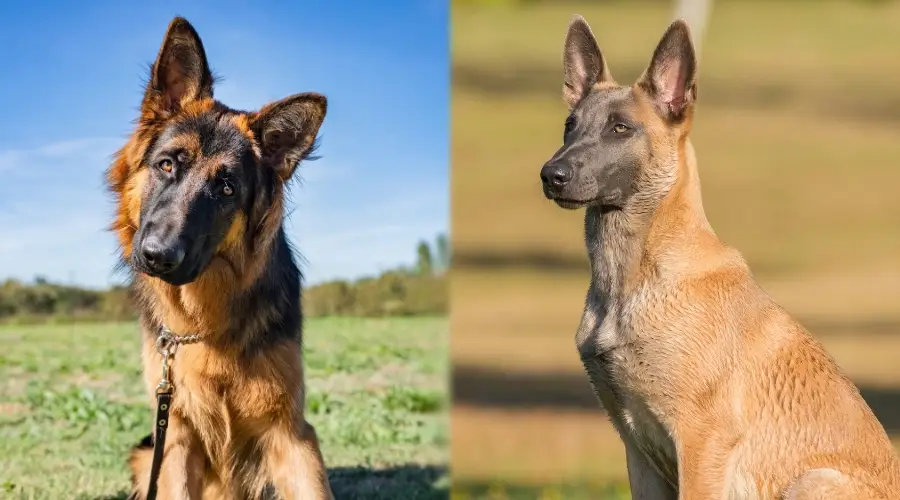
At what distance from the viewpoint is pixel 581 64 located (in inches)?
107

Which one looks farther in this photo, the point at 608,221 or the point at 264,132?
the point at 264,132

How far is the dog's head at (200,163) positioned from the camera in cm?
248

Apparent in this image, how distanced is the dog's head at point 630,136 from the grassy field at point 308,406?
1.67 metres

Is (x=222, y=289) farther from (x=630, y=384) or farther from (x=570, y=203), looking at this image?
(x=630, y=384)

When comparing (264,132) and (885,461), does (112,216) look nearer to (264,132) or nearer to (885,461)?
(264,132)

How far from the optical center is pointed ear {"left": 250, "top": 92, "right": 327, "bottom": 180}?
2.70 meters

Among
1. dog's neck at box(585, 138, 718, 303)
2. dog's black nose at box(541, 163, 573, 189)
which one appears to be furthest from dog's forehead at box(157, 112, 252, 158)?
dog's neck at box(585, 138, 718, 303)

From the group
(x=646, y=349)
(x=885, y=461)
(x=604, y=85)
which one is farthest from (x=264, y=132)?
(x=885, y=461)

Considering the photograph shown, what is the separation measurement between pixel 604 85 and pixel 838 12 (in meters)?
1.90

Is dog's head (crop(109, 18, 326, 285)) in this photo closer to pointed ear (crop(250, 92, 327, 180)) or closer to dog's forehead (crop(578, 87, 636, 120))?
pointed ear (crop(250, 92, 327, 180))

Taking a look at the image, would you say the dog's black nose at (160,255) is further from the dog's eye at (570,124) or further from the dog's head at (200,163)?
the dog's eye at (570,124)

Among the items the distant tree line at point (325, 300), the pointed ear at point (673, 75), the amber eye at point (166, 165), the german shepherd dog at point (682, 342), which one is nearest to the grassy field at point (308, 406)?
the distant tree line at point (325, 300)

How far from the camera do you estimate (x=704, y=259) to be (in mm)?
2502

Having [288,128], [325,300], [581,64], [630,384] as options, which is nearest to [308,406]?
[325,300]
